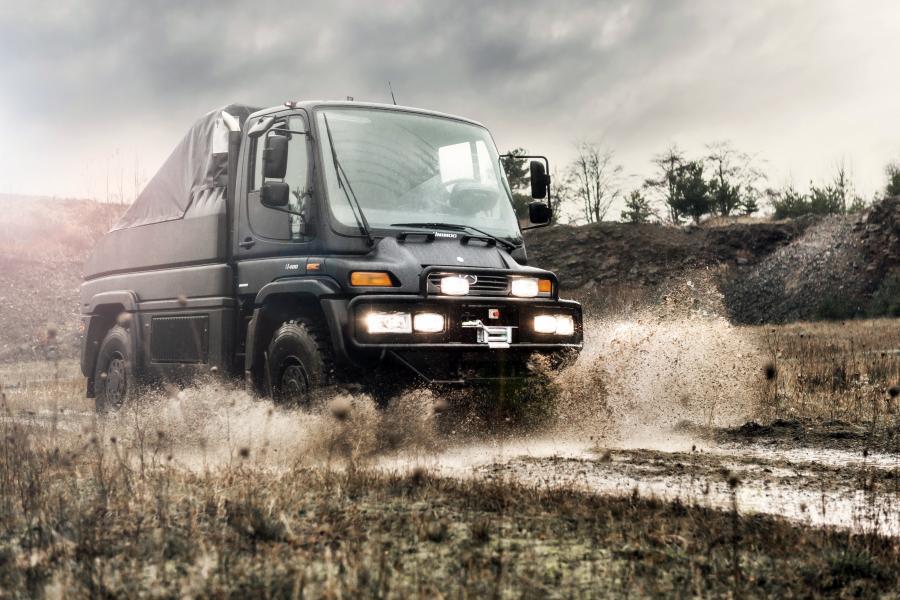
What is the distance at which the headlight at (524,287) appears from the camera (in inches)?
322

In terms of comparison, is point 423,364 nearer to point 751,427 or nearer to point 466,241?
point 466,241

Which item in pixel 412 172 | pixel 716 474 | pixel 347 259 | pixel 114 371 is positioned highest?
pixel 412 172

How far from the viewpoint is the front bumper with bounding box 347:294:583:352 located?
747 cm

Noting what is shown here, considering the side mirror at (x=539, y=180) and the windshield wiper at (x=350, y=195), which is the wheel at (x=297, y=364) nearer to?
the windshield wiper at (x=350, y=195)

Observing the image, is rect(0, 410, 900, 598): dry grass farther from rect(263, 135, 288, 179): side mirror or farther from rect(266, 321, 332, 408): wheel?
rect(263, 135, 288, 179): side mirror

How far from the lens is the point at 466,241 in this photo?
8.27 metres

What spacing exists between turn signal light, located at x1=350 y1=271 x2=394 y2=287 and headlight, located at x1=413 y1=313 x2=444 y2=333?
338 mm

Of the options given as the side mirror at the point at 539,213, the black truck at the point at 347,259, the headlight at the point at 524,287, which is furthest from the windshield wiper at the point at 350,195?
the side mirror at the point at 539,213

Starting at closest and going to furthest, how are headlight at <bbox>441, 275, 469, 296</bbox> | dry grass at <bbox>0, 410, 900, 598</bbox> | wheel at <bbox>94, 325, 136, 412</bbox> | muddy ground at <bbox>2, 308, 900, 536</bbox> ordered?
dry grass at <bbox>0, 410, 900, 598</bbox> → muddy ground at <bbox>2, 308, 900, 536</bbox> → headlight at <bbox>441, 275, 469, 296</bbox> → wheel at <bbox>94, 325, 136, 412</bbox>

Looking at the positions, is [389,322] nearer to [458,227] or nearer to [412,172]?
[458,227]

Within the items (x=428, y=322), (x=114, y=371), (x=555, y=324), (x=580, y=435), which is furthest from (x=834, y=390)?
(x=114, y=371)

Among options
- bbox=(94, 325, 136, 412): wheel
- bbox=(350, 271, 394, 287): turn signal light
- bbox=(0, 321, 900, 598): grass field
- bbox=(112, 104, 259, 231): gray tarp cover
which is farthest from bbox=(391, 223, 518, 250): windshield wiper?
bbox=(94, 325, 136, 412): wheel

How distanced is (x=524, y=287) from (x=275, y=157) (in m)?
2.27

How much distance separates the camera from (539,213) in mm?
9516
